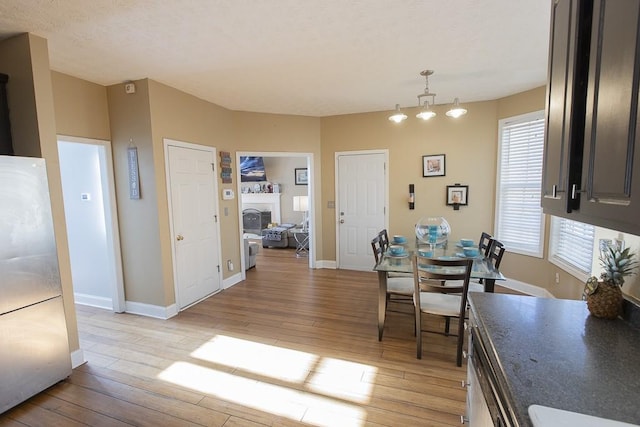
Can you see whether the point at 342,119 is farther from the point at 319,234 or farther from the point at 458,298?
the point at 458,298

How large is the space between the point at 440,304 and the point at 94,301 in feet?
13.8

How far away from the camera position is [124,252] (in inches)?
139

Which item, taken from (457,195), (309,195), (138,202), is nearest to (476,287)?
(457,195)

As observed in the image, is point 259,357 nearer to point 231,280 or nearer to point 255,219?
point 231,280

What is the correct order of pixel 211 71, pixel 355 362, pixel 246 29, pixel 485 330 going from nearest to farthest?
pixel 485 330 → pixel 246 29 → pixel 355 362 → pixel 211 71

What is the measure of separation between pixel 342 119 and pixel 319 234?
2074mm

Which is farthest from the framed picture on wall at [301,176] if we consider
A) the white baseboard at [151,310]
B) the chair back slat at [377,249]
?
the white baseboard at [151,310]

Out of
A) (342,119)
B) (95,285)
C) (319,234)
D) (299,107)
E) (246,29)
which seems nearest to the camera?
(246,29)

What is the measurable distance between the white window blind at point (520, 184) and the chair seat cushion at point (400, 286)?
81.2 inches

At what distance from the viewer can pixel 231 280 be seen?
4.59 metres

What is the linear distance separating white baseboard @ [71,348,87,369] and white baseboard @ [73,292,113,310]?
1.19 m

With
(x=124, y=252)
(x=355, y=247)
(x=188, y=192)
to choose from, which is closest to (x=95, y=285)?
(x=124, y=252)

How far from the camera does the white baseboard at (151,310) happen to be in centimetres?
345

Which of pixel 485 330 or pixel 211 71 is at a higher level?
pixel 211 71
